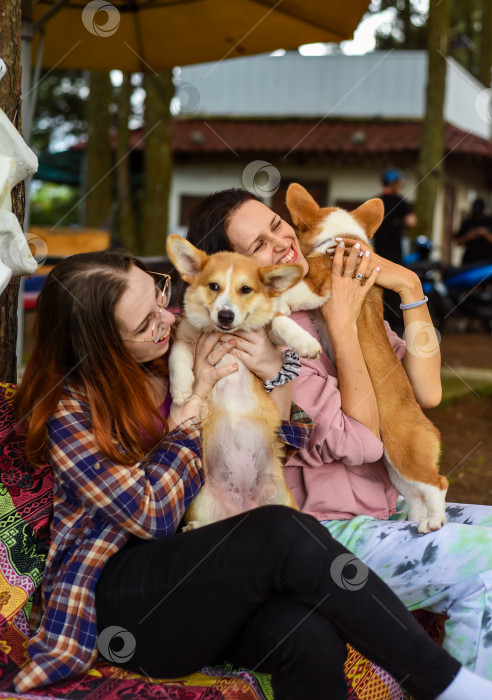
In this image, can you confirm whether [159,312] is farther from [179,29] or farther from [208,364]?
[179,29]

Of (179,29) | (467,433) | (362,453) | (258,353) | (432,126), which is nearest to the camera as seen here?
(362,453)

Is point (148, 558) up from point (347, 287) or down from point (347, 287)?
down

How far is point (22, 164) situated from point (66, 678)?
1407mm

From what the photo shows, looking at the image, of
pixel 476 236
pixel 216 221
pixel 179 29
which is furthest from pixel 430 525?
pixel 476 236

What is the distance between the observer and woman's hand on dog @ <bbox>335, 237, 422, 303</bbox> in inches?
111

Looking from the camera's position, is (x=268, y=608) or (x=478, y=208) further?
(x=478, y=208)

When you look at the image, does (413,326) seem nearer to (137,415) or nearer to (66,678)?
(137,415)

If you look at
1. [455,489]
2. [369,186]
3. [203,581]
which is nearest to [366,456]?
[203,581]

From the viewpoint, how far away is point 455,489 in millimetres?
4836

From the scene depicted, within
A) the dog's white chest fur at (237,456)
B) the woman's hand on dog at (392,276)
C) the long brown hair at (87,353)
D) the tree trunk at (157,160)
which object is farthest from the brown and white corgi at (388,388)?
the tree trunk at (157,160)

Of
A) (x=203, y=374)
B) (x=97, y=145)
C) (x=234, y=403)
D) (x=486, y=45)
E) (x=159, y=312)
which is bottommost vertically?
(x=234, y=403)

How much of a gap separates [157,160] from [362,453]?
6.95 m

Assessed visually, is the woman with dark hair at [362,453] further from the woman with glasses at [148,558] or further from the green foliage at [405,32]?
the green foliage at [405,32]

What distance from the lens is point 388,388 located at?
2.79 meters
